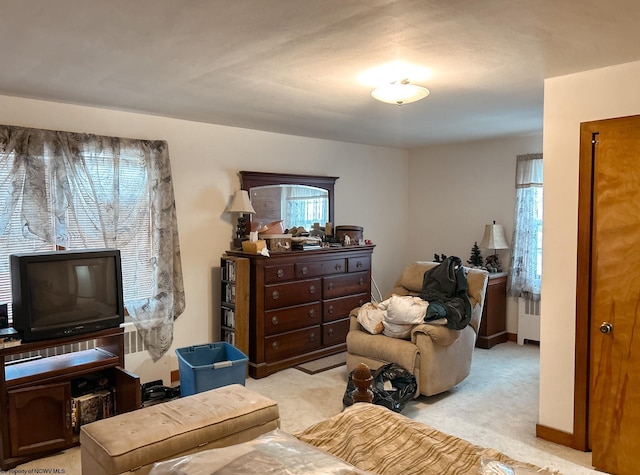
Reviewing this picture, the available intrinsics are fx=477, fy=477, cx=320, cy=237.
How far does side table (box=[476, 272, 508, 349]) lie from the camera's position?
5375 mm

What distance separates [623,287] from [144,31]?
2.93m

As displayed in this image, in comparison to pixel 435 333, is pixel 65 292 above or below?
above

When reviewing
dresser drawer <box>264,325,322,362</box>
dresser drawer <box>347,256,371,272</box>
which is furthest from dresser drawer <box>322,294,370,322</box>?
dresser drawer <box>347,256,371,272</box>

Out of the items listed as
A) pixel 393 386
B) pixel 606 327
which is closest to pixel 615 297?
pixel 606 327

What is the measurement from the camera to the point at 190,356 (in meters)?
4.02

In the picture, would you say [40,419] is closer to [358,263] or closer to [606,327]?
[358,263]

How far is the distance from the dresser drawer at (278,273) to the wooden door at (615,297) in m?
2.59

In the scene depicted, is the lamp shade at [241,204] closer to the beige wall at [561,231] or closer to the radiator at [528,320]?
the beige wall at [561,231]

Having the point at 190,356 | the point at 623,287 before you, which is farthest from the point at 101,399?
the point at 623,287

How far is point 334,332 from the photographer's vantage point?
510cm

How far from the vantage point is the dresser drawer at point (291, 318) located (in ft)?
14.7

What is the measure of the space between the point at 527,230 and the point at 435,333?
2395mm

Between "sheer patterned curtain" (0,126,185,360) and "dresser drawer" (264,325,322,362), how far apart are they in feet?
2.95

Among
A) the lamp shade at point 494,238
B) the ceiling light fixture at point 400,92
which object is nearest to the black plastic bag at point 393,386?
the ceiling light fixture at point 400,92
